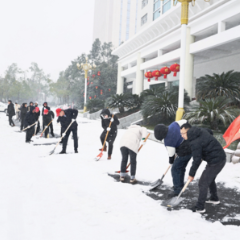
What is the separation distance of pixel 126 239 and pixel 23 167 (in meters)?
4.38

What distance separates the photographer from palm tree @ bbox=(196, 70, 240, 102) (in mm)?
11906

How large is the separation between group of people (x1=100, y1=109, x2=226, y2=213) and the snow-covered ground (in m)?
0.57

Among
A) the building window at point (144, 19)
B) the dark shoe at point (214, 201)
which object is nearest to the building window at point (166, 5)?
the building window at point (144, 19)

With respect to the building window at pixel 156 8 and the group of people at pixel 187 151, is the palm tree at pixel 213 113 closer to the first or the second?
the group of people at pixel 187 151

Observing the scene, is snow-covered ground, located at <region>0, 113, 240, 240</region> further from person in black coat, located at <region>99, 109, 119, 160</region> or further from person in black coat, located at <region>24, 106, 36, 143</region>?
person in black coat, located at <region>24, 106, 36, 143</region>

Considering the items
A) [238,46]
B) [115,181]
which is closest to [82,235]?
[115,181]

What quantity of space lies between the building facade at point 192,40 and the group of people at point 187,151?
37.7 ft

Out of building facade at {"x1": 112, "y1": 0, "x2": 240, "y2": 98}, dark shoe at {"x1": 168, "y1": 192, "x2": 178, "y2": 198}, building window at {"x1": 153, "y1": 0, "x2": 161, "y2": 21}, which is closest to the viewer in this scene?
dark shoe at {"x1": 168, "y1": 192, "x2": 178, "y2": 198}

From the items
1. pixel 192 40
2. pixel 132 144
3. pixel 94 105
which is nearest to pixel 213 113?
pixel 132 144

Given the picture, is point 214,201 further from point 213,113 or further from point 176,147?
point 213,113

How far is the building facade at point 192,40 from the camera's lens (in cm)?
1459

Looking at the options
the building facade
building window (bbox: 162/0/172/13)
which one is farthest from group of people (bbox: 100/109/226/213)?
building window (bbox: 162/0/172/13)

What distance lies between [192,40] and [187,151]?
49.9 feet

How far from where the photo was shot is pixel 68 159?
299 inches
